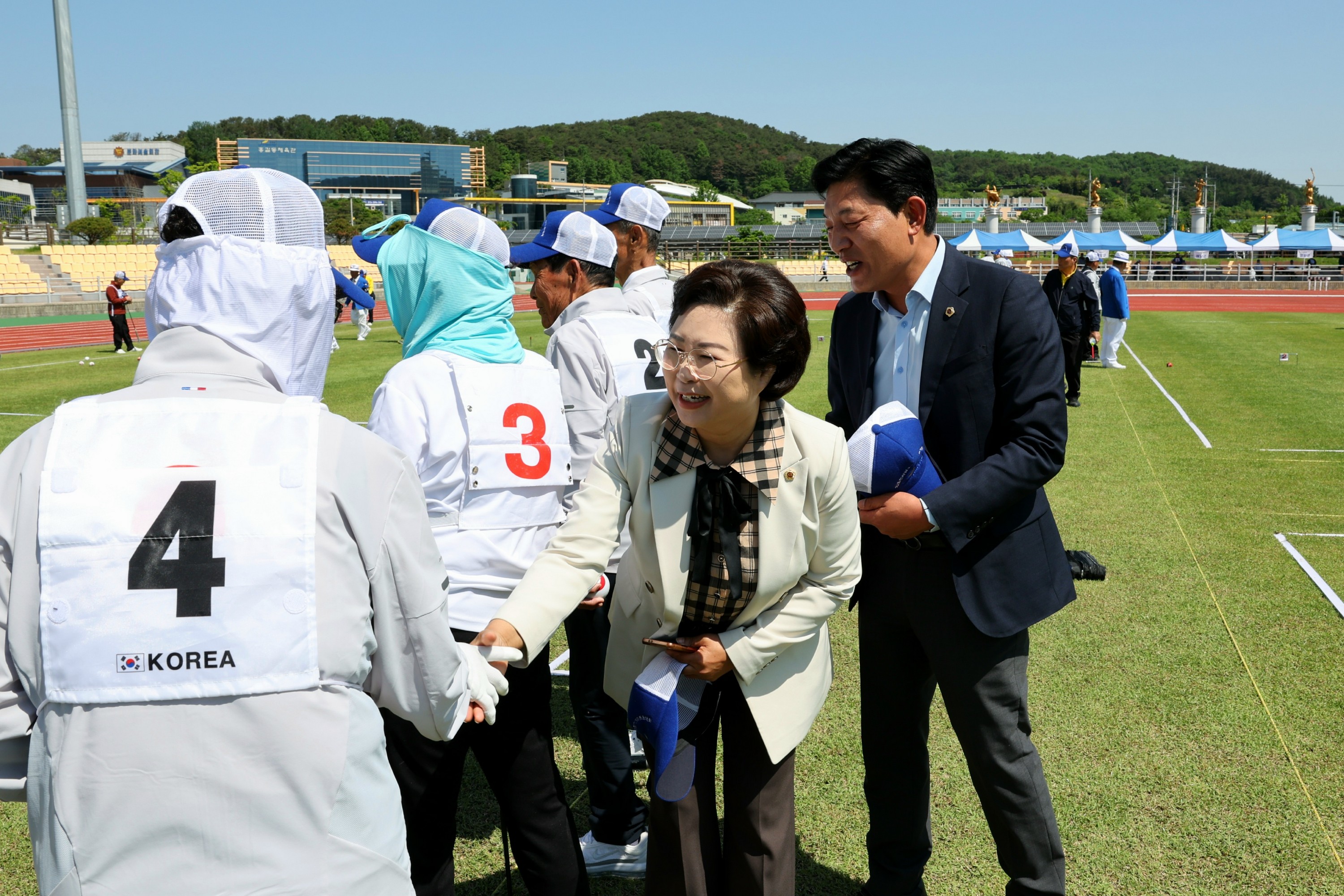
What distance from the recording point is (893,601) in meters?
2.87

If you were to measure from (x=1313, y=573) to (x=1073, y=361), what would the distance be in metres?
8.18

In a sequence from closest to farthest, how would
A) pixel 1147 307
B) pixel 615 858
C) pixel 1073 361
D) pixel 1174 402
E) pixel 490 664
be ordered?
1. pixel 490 664
2. pixel 615 858
3. pixel 1174 402
4. pixel 1073 361
5. pixel 1147 307

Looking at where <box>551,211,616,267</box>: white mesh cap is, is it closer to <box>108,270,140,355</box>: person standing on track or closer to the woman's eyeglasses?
the woman's eyeglasses

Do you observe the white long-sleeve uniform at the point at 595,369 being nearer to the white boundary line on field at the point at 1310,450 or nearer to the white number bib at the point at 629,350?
the white number bib at the point at 629,350

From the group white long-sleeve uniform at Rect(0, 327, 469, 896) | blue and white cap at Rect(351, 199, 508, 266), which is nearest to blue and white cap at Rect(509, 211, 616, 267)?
blue and white cap at Rect(351, 199, 508, 266)

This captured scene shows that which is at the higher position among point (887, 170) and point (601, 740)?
point (887, 170)

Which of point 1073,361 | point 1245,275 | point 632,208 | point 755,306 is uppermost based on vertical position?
point 1245,275

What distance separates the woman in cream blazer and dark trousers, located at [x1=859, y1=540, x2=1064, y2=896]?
0.40m

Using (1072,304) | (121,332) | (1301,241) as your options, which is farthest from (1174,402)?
(1301,241)

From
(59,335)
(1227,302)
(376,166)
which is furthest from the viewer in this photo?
(376,166)

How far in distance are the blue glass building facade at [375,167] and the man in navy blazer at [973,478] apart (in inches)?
4900

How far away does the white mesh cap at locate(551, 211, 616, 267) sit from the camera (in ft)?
13.2

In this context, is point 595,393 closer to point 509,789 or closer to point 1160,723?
point 509,789

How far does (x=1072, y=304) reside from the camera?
14586 mm
